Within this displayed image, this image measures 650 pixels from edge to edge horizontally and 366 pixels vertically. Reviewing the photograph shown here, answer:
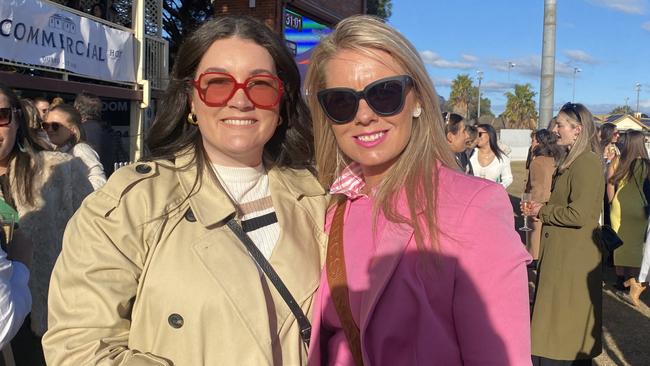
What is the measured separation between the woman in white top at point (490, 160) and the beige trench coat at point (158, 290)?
696cm

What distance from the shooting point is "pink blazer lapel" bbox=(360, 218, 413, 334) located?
1.63m

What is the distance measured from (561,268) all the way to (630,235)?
3949mm

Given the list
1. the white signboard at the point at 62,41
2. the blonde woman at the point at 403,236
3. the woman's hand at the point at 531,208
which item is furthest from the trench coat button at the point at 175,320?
the white signboard at the point at 62,41

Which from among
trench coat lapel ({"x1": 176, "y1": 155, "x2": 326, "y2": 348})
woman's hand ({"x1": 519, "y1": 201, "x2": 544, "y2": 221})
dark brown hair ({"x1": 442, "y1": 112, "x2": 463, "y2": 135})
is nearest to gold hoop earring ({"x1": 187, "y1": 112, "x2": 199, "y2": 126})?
trench coat lapel ({"x1": 176, "y1": 155, "x2": 326, "y2": 348})

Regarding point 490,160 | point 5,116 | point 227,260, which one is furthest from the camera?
point 490,160

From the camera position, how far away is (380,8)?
25047mm

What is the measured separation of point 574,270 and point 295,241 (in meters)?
3.49

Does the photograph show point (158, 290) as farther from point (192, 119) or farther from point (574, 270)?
point (574, 270)

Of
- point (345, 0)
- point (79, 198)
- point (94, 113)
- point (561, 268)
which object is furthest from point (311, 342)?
point (345, 0)

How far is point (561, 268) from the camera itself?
469 cm

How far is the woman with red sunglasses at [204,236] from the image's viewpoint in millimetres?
1626

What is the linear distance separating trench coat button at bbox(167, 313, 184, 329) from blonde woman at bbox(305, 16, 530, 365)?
1.45ft

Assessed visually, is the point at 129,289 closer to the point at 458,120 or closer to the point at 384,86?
the point at 384,86

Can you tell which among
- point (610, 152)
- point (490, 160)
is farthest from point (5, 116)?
point (610, 152)
